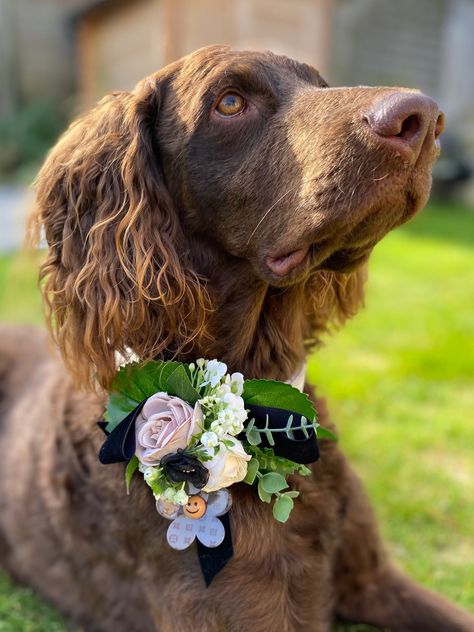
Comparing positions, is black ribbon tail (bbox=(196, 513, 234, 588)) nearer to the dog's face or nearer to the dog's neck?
the dog's neck

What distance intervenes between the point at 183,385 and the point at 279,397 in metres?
0.27

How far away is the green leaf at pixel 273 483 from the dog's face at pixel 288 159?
1.76 ft

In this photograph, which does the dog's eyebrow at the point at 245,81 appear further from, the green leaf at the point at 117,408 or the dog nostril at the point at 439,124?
the green leaf at the point at 117,408

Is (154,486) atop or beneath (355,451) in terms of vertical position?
atop

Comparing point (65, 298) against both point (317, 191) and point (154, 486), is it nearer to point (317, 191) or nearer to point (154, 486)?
point (154, 486)

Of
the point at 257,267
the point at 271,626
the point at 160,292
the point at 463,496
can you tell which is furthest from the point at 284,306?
the point at 463,496

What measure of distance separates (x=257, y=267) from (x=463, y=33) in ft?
51.7

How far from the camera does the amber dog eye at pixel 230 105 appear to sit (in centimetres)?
217

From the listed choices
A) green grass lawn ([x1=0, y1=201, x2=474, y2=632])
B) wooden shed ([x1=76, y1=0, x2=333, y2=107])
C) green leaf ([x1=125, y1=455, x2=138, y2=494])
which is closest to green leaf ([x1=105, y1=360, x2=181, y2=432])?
green leaf ([x1=125, y1=455, x2=138, y2=494])

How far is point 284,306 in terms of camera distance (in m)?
2.36

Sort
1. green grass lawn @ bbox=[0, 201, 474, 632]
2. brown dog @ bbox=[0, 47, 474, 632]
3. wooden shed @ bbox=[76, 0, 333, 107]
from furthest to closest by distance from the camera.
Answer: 1. wooden shed @ bbox=[76, 0, 333, 107]
2. green grass lawn @ bbox=[0, 201, 474, 632]
3. brown dog @ bbox=[0, 47, 474, 632]

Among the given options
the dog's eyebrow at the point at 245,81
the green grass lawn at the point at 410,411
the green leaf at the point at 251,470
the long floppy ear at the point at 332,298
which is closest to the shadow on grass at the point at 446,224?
the green grass lawn at the point at 410,411

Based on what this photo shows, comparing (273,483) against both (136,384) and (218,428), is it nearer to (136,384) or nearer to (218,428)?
(218,428)

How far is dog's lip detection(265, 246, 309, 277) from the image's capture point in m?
2.05
